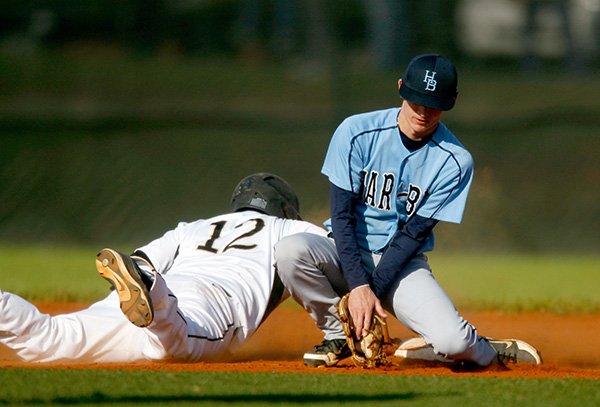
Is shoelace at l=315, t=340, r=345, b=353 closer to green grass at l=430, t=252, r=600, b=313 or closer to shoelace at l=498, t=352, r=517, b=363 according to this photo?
shoelace at l=498, t=352, r=517, b=363

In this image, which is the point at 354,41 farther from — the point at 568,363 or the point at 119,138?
the point at 568,363

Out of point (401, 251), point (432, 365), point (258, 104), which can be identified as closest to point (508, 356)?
point (432, 365)

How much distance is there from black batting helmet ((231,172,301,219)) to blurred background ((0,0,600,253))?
5.24 meters

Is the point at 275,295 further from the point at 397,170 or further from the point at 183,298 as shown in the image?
the point at 397,170

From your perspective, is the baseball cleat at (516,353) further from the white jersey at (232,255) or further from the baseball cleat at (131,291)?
the baseball cleat at (131,291)

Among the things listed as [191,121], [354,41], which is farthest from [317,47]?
[191,121]

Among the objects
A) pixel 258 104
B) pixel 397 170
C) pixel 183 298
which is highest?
pixel 258 104

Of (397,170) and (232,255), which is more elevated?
(397,170)

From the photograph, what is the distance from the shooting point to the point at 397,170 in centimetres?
471

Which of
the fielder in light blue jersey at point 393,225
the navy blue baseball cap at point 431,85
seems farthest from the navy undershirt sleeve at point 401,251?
the navy blue baseball cap at point 431,85

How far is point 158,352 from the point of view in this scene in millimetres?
4645

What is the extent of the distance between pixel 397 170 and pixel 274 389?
132 cm

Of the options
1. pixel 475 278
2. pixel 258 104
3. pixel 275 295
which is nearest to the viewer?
pixel 275 295

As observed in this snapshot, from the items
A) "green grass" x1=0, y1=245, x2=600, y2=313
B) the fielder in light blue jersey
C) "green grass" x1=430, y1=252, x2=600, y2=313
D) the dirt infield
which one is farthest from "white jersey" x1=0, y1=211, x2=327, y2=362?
"green grass" x1=430, y1=252, x2=600, y2=313
